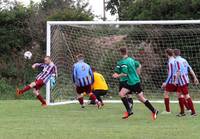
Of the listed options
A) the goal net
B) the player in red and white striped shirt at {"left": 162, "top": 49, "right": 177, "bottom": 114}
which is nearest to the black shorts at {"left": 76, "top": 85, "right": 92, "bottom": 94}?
the goal net

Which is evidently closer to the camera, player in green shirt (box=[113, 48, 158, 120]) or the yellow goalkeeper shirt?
player in green shirt (box=[113, 48, 158, 120])

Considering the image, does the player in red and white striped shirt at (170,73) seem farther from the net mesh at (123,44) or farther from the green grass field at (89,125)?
the net mesh at (123,44)

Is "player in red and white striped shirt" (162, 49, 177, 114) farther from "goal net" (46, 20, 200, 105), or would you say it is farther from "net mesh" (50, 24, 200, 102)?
"net mesh" (50, 24, 200, 102)

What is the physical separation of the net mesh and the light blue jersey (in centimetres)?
283

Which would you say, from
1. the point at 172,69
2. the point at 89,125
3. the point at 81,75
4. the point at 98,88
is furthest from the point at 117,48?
the point at 89,125

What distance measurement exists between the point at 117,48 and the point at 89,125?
397 inches

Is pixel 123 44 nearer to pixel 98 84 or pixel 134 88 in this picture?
pixel 98 84

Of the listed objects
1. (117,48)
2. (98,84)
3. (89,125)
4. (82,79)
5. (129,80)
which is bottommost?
(89,125)

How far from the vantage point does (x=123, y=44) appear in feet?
76.0

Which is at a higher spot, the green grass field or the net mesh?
the net mesh

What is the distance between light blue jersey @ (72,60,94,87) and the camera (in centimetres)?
1880

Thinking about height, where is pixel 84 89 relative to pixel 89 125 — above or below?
above

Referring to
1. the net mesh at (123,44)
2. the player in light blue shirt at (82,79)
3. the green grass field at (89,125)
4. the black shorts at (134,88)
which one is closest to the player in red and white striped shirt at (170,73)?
the green grass field at (89,125)

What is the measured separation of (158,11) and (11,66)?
26.1 ft
